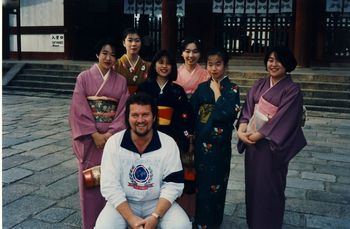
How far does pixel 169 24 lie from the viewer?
508 inches

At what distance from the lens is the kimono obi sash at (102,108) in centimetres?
331

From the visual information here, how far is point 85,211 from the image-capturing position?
3367mm

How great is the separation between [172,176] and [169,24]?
10599mm

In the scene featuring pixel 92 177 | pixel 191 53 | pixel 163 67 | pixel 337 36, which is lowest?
pixel 92 177

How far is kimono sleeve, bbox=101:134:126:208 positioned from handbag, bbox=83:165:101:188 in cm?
32

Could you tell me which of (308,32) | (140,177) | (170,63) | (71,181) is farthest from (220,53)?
(308,32)

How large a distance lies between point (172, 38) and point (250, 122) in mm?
10102

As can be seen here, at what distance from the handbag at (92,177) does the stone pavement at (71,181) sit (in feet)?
2.16

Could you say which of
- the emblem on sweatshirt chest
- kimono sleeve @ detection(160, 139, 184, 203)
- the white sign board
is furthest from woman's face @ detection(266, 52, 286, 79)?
the white sign board

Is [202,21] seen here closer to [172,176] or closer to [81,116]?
[81,116]

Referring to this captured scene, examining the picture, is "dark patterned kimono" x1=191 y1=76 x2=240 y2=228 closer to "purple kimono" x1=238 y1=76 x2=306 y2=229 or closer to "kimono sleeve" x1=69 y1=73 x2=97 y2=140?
"purple kimono" x1=238 y1=76 x2=306 y2=229

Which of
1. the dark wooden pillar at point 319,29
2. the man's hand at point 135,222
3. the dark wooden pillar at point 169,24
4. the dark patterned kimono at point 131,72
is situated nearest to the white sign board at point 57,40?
the dark wooden pillar at point 169,24

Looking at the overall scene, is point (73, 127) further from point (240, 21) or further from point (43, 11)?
point (43, 11)

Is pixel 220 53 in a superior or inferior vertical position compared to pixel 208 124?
superior
